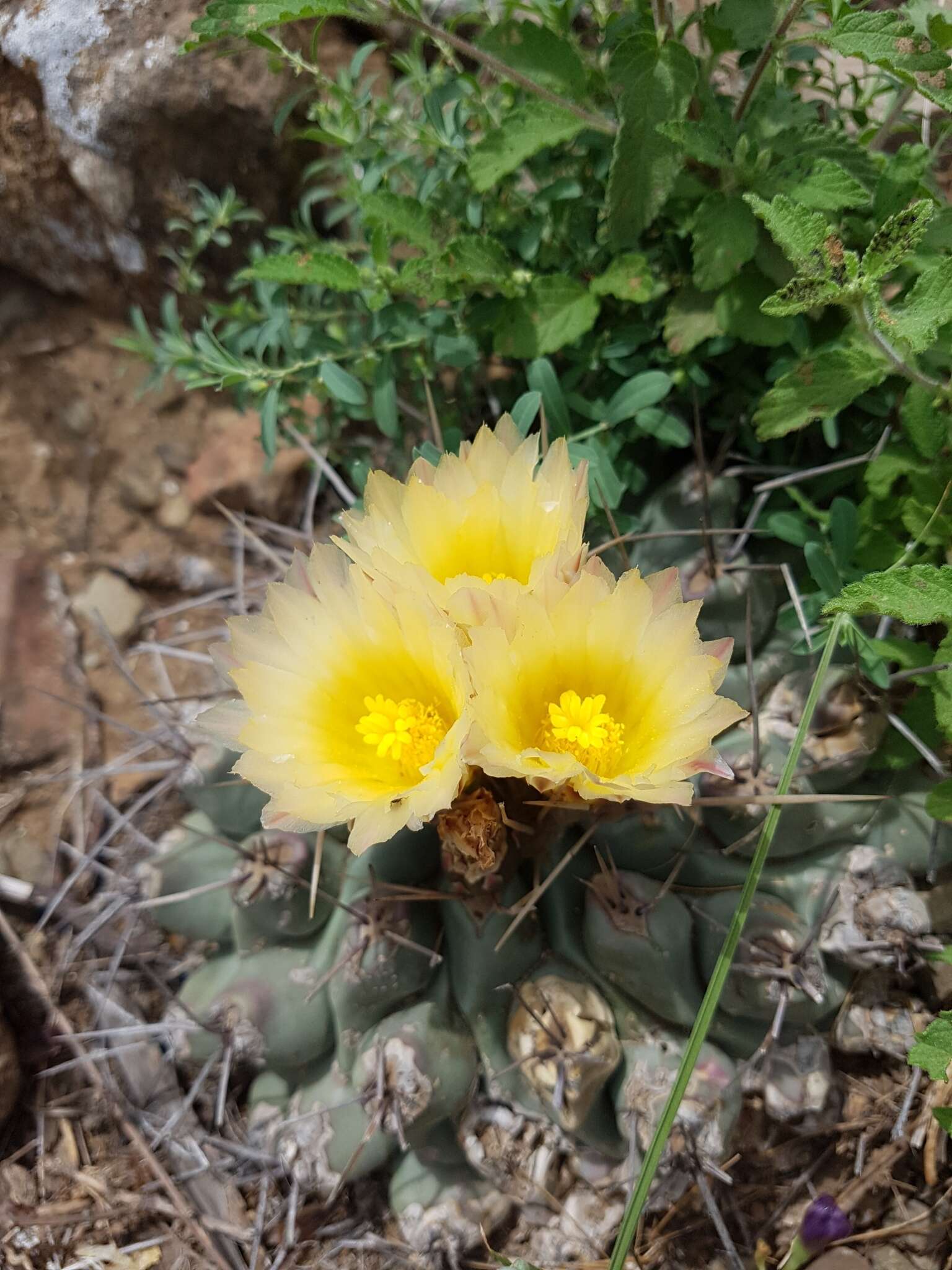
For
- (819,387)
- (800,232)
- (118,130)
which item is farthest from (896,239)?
(118,130)

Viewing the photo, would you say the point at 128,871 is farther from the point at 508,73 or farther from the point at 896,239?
the point at 896,239

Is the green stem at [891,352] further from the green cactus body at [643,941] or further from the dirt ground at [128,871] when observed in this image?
the dirt ground at [128,871]

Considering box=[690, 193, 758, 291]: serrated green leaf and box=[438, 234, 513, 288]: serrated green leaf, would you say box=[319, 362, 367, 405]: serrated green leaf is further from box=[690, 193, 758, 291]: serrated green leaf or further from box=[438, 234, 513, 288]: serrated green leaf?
box=[690, 193, 758, 291]: serrated green leaf

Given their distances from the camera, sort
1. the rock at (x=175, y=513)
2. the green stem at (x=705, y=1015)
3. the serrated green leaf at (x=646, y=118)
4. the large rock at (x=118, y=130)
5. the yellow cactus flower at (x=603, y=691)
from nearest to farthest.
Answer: the yellow cactus flower at (x=603, y=691) < the green stem at (x=705, y=1015) < the serrated green leaf at (x=646, y=118) < the large rock at (x=118, y=130) < the rock at (x=175, y=513)

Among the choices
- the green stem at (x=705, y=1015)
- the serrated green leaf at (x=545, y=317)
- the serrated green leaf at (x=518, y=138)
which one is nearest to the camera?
the green stem at (x=705, y=1015)

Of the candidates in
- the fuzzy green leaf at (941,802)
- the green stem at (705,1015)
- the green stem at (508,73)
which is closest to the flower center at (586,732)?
the green stem at (705,1015)
